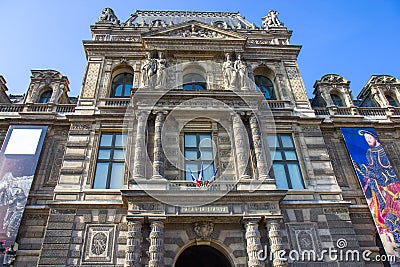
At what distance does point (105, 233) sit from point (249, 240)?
6400mm

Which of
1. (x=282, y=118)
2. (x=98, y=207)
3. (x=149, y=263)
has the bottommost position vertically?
(x=149, y=263)

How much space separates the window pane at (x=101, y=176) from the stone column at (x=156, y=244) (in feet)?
13.3

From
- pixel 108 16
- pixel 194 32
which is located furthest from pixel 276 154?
pixel 108 16

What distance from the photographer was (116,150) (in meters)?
17.3

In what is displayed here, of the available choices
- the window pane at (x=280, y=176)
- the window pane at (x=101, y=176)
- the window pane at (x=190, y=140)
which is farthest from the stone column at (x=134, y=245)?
the window pane at (x=280, y=176)

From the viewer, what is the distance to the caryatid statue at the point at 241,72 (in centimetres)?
1931

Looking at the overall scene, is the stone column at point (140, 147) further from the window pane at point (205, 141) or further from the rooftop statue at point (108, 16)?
the rooftop statue at point (108, 16)

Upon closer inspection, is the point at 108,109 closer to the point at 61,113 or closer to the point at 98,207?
the point at 61,113

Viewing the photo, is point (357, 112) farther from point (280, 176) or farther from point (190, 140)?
point (190, 140)

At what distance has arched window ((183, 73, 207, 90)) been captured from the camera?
67.6ft

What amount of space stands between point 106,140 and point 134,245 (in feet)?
22.3

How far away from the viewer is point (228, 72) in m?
20.1

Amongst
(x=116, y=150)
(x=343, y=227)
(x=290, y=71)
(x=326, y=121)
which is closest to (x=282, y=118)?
(x=326, y=121)

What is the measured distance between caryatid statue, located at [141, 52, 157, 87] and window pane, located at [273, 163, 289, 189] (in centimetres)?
880
